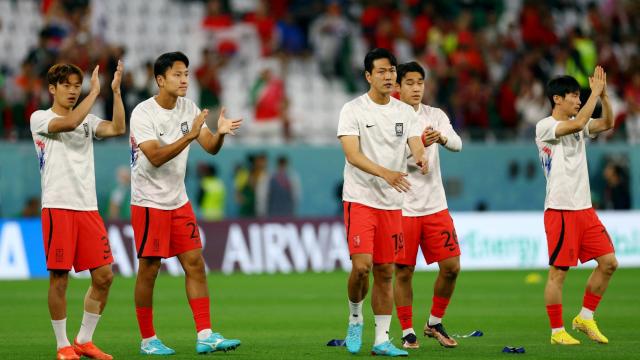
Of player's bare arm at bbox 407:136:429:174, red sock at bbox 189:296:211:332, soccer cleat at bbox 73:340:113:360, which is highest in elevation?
player's bare arm at bbox 407:136:429:174

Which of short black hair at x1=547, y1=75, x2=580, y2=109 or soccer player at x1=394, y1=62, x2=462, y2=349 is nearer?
soccer player at x1=394, y1=62, x2=462, y2=349

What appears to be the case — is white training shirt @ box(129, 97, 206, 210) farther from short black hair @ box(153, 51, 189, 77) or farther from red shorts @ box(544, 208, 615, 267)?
red shorts @ box(544, 208, 615, 267)

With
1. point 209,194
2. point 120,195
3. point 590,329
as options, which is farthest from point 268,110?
point 590,329

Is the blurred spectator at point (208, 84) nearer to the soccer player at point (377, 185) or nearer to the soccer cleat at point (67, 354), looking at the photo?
the soccer player at point (377, 185)

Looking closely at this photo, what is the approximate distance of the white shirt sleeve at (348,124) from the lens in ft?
36.2

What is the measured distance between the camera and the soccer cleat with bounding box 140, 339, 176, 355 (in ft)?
36.9

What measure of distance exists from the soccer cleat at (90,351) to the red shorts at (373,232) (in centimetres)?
228

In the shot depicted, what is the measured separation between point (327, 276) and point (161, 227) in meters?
11.1

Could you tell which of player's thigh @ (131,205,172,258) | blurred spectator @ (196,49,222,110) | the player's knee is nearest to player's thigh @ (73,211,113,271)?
player's thigh @ (131,205,172,258)

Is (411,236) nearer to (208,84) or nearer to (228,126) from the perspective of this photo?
(228,126)

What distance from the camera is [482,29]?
2880 centimetres

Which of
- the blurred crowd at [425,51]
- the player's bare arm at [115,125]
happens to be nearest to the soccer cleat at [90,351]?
the player's bare arm at [115,125]

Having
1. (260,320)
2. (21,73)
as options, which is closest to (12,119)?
(21,73)

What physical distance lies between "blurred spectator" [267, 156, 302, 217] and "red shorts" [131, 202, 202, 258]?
41.7ft
